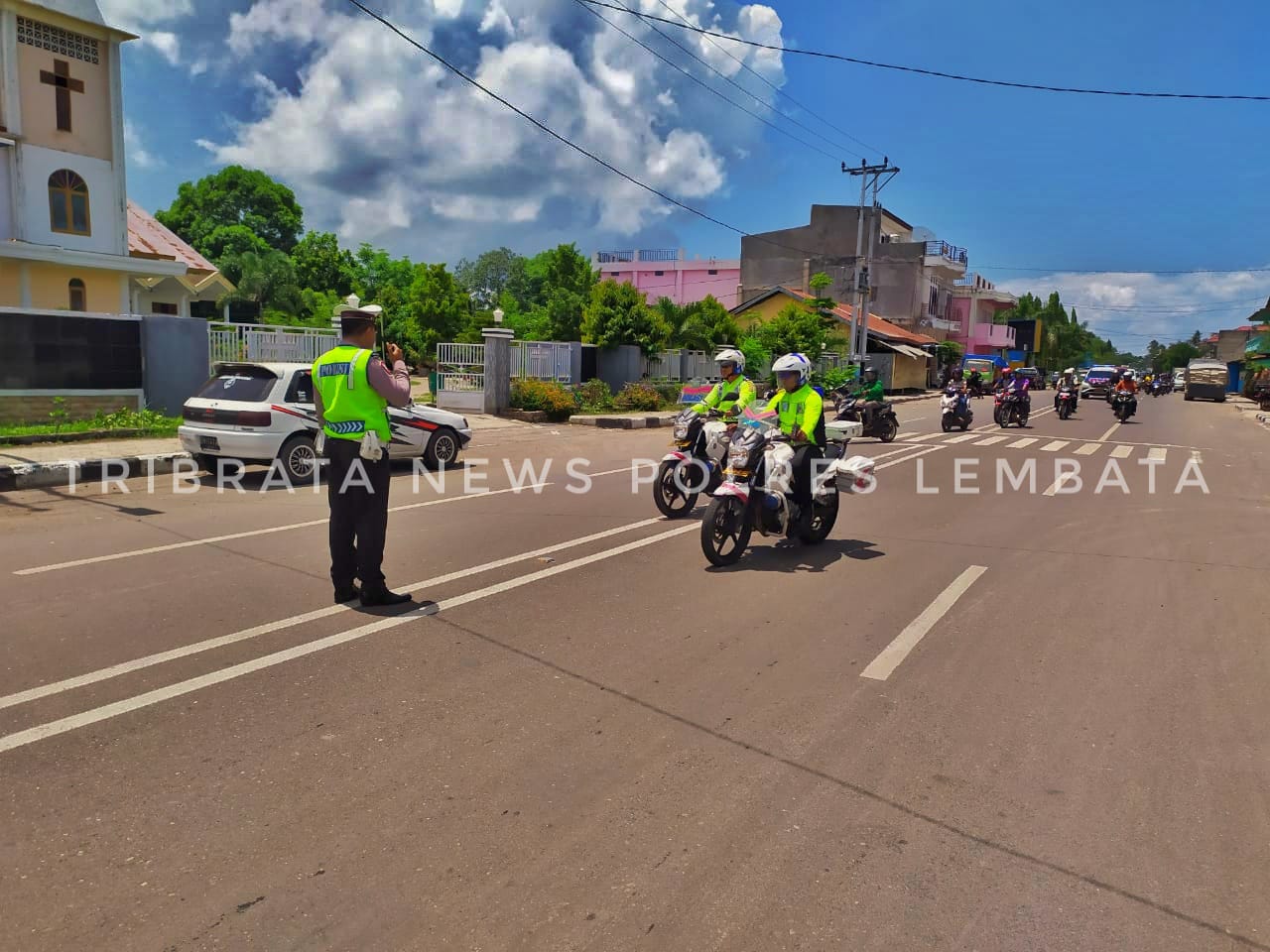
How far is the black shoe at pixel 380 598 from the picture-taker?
5.65 m

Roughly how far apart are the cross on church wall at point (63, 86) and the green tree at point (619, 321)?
1416 cm

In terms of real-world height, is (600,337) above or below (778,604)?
above

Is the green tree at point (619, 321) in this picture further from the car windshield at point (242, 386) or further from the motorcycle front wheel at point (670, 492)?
the motorcycle front wheel at point (670, 492)

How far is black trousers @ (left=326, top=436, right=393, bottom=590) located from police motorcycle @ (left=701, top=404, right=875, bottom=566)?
2481 millimetres

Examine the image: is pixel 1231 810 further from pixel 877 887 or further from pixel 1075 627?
pixel 1075 627

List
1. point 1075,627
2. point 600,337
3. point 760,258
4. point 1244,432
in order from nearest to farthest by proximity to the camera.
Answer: point 1075,627 < point 1244,432 < point 600,337 < point 760,258

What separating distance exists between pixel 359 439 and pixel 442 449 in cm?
742

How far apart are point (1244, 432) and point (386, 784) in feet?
90.7

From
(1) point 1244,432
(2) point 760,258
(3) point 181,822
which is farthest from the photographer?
(2) point 760,258

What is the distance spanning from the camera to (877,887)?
9.38 feet

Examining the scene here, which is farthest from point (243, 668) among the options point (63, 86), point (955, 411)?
point (63, 86)

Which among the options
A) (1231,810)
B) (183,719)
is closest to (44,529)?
(183,719)

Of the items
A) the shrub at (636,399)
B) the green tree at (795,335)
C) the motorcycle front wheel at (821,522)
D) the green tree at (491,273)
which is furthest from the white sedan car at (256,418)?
the green tree at (491,273)

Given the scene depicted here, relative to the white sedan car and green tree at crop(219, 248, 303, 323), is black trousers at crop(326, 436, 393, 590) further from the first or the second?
green tree at crop(219, 248, 303, 323)
